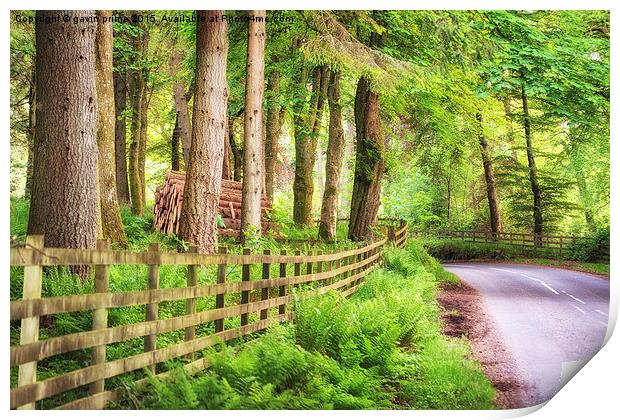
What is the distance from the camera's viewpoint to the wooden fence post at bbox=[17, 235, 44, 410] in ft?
12.8

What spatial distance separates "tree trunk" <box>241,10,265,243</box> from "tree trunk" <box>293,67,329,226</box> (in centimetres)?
678

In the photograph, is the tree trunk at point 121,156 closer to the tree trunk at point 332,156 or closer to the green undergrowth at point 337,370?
the tree trunk at point 332,156

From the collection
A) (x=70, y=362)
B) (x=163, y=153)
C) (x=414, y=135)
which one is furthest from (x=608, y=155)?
(x=163, y=153)

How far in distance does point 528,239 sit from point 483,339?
12.6 feet

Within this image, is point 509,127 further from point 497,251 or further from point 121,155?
point 121,155

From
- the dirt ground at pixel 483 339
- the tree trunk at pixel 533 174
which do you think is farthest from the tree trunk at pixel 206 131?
the tree trunk at pixel 533 174

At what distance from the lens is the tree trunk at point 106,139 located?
948 cm

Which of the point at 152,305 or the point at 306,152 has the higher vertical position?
the point at 306,152

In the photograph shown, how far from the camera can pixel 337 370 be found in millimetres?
5629

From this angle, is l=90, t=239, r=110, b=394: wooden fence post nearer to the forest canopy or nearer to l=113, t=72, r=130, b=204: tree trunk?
the forest canopy

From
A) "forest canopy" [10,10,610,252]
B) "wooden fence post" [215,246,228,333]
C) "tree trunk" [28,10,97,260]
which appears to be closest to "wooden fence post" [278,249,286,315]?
"wooden fence post" [215,246,228,333]

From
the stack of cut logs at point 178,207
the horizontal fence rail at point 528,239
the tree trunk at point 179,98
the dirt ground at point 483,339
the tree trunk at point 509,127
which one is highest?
the tree trunk at point 179,98

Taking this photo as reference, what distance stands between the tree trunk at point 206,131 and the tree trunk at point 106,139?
3.02 feet

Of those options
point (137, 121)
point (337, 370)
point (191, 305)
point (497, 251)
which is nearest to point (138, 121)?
point (137, 121)
